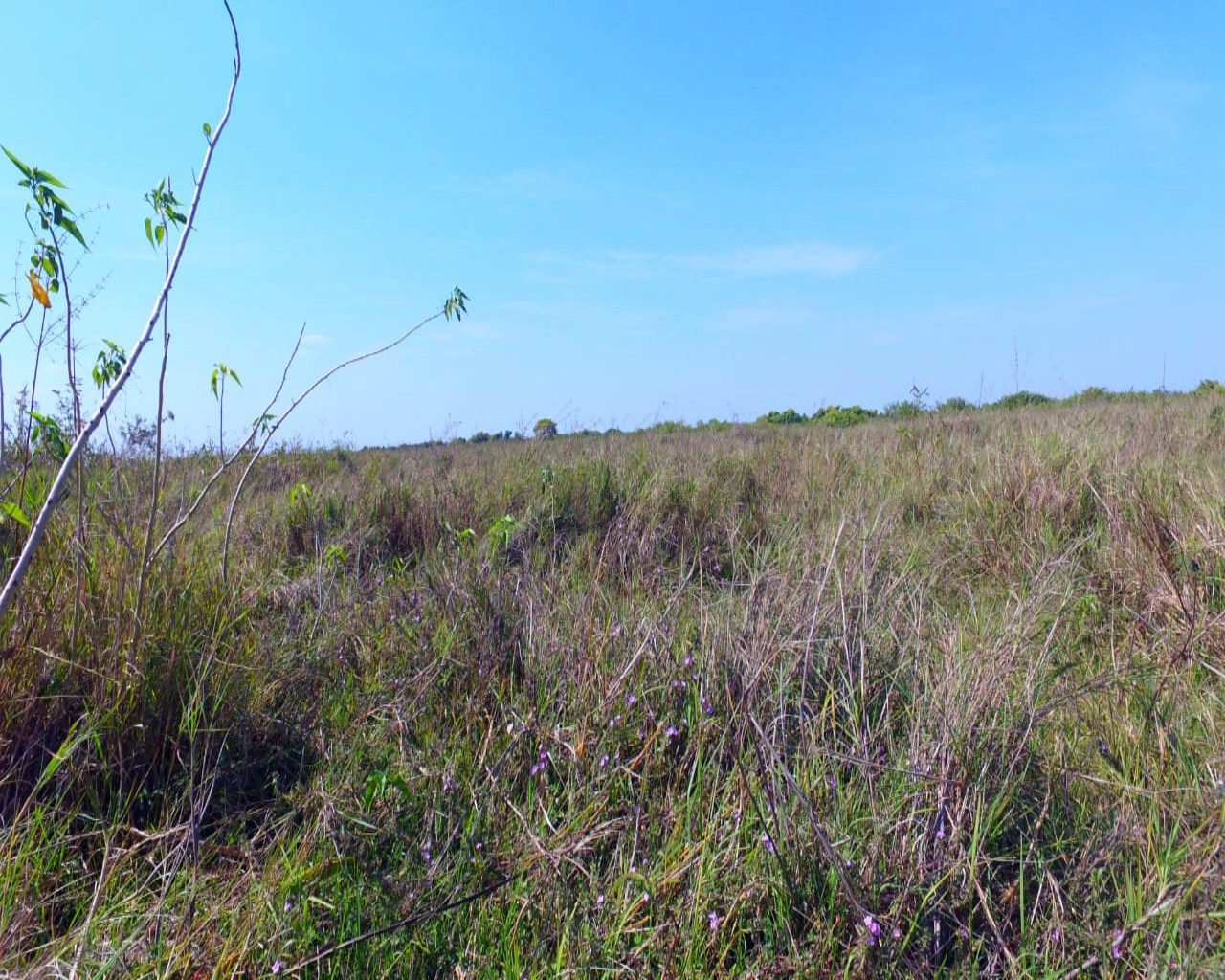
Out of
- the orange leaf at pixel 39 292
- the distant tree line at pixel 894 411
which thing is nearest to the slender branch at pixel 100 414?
the orange leaf at pixel 39 292

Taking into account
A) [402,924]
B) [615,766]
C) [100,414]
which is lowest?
[402,924]

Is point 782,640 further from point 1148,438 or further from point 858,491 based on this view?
point 1148,438

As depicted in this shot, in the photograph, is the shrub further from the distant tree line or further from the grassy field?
the grassy field

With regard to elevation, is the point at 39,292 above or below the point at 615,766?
above

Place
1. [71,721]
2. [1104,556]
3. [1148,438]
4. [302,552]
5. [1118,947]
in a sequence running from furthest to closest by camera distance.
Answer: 1. [1148,438]
2. [302,552]
3. [1104,556]
4. [71,721]
5. [1118,947]

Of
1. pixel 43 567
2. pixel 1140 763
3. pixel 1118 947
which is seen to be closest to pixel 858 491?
pixel 1140 763

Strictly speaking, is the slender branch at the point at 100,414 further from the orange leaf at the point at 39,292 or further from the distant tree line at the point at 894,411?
the distant tree line at the point at 894,411

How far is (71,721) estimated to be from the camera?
213 centimetres

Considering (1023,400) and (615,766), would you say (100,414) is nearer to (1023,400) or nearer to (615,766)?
(615,766)

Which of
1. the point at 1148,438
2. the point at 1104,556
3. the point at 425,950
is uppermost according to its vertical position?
the point at 1148,438

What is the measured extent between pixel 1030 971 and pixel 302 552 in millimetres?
4050

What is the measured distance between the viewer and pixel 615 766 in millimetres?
2131

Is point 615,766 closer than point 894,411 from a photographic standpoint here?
Yes

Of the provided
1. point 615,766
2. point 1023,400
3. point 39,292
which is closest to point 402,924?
point 615,766
